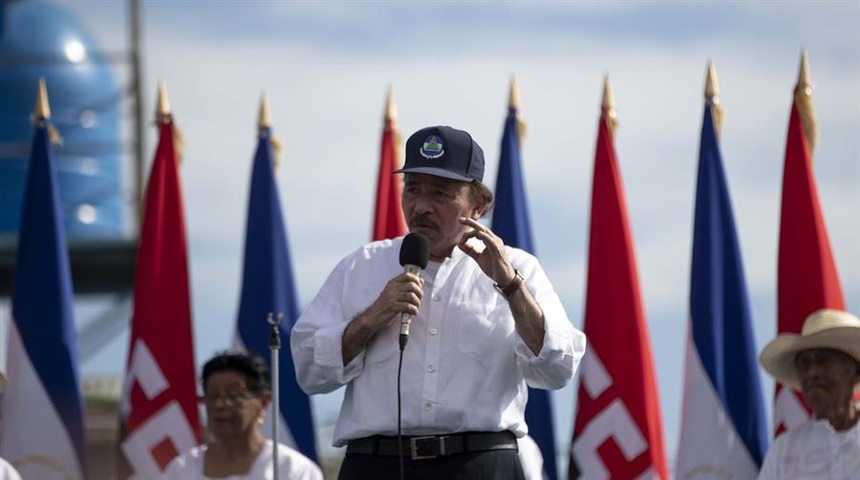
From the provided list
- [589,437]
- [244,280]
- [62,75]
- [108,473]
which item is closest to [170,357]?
[244,280]

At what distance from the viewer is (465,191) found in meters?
6.38

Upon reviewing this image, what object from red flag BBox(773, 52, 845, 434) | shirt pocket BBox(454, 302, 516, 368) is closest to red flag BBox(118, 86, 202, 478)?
red flag BBox(773, 52, 845, 434)

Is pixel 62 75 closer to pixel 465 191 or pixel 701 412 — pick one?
pixel 701 412

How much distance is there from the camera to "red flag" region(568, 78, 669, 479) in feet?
41.1

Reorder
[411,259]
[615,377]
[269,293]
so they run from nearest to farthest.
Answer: [411,259], [615,377], [269,293]

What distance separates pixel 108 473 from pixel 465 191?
10852 mm

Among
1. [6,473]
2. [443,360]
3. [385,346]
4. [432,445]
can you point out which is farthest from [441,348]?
[6,473]

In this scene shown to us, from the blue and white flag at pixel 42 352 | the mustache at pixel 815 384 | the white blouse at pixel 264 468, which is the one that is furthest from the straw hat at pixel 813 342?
the blue and white flag at pixel 42 352

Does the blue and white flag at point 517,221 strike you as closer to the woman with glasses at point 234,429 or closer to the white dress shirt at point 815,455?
the white dress shirt at point 815,455

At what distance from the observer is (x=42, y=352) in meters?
13.2

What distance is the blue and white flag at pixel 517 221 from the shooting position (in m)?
12.8

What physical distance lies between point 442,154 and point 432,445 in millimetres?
902

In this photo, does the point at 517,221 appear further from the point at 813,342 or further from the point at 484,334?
the point at 484,334

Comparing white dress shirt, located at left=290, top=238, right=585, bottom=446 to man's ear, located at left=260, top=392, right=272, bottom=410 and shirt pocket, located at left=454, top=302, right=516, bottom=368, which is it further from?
man's ear, located at left=260, top=392, right=272, bottom=410
